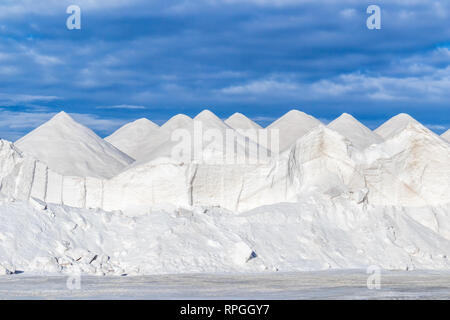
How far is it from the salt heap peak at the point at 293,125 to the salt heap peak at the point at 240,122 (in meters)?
1.35

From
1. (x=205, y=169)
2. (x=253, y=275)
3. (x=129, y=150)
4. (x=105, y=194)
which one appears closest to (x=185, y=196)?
(x=205, y=169)

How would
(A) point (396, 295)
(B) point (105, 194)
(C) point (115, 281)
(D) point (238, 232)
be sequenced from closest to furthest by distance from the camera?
1. (A) point (396, 295)
2. (C) point (115, 281)
3. (D) point (238, 232)
4. (B) point (105, 194)

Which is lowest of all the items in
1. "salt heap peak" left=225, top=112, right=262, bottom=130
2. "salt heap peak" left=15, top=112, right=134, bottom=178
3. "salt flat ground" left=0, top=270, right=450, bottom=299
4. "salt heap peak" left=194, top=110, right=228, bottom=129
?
"salt flat ground" left=0, top=270, right=450, bottom=299

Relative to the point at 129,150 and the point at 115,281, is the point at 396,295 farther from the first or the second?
the point at 129,150

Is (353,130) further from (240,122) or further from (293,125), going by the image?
(240,122)

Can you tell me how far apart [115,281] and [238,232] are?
5.49 m

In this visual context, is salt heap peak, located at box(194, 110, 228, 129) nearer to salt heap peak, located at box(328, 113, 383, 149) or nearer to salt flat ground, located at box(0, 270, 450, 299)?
salt heap peak, located at box(328, 113, 383, 149)

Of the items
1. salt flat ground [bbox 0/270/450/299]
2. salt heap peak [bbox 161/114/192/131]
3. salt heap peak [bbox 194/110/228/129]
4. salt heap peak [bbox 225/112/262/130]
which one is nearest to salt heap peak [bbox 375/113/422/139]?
salt heap peak [bbox 225/112/262/130]

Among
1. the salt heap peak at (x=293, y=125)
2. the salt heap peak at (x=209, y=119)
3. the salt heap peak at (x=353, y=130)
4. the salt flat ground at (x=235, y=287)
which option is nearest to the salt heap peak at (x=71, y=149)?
the salt heap peak at (x=209, y=119)

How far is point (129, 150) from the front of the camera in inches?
1652

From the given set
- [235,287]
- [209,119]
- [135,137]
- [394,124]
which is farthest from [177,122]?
[235,287]

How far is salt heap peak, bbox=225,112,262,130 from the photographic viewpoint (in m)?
44.8

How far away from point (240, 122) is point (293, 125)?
4.24m

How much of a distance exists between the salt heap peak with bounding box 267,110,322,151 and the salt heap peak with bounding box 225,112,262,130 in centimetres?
135
